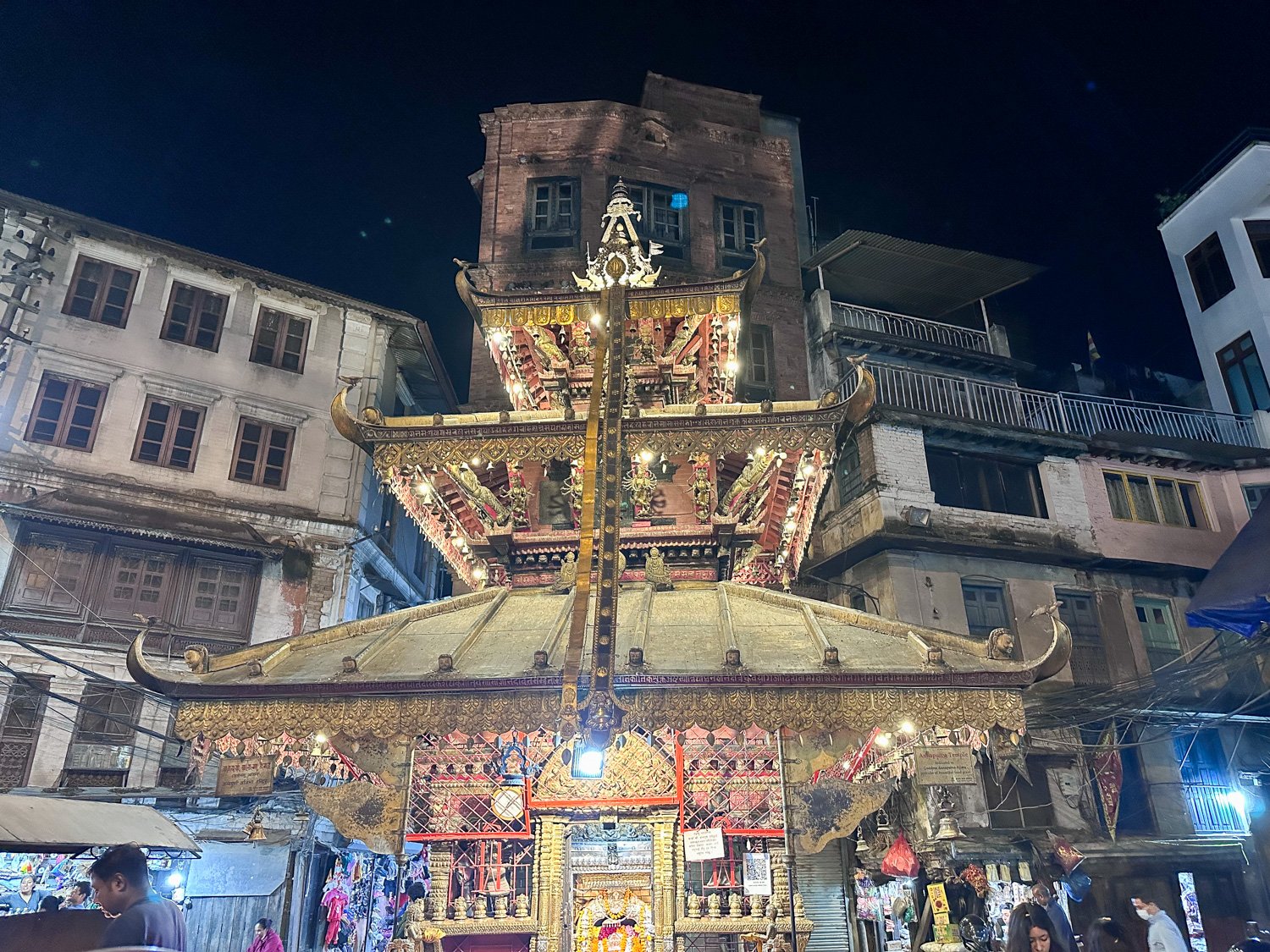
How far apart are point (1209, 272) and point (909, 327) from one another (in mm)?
11170

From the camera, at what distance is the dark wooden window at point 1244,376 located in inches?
997

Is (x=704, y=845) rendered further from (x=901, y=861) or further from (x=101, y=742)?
(x=101, y=742)

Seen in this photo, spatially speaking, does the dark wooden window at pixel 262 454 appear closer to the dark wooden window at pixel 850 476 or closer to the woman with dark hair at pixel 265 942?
the woman with dark hair at pixel 265 942

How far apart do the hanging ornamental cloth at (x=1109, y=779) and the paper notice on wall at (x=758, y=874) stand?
43.4 feet

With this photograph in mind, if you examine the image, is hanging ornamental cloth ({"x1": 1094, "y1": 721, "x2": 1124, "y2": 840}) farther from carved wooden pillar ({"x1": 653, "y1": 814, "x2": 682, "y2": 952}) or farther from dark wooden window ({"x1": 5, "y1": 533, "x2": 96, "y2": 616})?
dark wooden window ({"x1": 5, "y1": 533, "x2": 96, "y2": 616})

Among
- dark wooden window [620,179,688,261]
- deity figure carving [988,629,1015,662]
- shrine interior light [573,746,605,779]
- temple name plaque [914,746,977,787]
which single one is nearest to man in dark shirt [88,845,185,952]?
shrine interior light [573,746,605,779]

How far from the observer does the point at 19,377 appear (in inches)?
807

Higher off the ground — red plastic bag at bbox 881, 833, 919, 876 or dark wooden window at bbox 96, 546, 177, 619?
dark wooden window at bbox 96, 546, 177, 619

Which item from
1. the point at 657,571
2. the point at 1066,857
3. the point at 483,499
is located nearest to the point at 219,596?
the point at 483,499

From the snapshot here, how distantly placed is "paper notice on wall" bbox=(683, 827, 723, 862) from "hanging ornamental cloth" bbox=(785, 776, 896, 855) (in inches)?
34.5

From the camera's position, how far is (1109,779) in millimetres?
18438

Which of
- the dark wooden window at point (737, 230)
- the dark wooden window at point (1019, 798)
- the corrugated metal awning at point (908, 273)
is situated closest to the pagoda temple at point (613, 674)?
the dark wooden window at point (1019, 798)

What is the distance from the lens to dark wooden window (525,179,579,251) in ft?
79.6

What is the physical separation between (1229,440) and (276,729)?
29483mm
